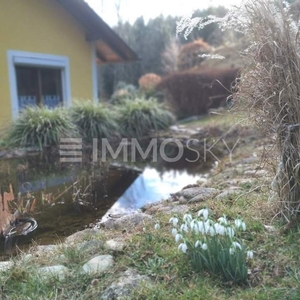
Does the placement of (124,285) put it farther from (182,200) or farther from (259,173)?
(259,173)

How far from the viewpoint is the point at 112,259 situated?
204 centimetres

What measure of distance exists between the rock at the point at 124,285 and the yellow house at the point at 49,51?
6707 millimetres

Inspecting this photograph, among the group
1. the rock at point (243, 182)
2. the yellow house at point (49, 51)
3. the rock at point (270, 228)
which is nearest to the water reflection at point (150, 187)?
the rock at point (243, 182)

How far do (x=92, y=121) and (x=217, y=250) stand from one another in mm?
6713

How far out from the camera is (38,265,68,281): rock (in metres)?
1.88

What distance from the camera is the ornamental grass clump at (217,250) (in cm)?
170

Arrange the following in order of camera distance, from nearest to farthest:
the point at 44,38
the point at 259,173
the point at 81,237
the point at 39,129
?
the point at 81,237 < the point at 259,173 < the point at 39,129 < the point at 44,38

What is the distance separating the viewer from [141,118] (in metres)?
9.56

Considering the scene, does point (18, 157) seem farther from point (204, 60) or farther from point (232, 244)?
point (204, 60)

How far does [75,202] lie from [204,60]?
51.6 ft

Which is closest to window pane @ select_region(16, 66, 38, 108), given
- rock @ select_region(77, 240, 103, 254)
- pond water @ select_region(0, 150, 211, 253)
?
pond water @ select_region(0, 150, 211, 253)

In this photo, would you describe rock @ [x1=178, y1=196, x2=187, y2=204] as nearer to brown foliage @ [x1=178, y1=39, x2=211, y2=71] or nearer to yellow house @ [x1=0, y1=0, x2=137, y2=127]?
yellow house @ [x1=0, y1=0, x2=137, y2=127]

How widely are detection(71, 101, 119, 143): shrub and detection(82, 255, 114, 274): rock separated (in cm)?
602

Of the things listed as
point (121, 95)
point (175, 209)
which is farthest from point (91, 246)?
point (121, 95)
